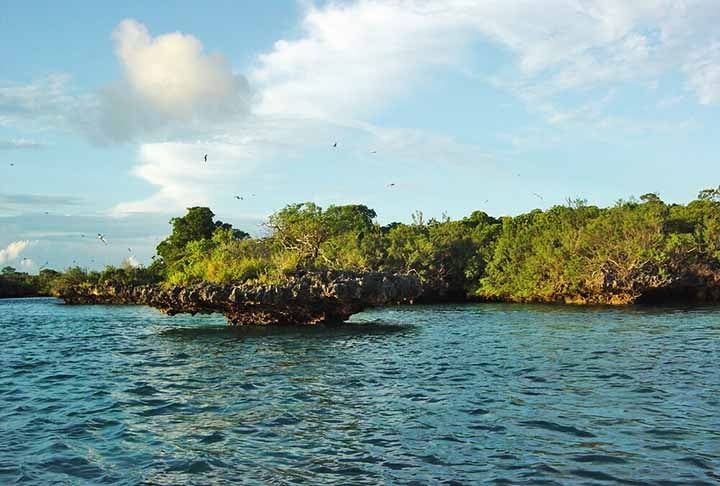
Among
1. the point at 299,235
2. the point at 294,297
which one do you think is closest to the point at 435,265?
the point at 299,235

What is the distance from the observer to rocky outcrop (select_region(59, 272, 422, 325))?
2933 cm

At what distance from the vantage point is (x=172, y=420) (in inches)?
490

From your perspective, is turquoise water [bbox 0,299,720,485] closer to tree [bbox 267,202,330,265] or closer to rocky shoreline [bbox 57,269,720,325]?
rocky shoreline [bbox 57,269,720,325]

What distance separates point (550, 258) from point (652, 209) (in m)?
10.2

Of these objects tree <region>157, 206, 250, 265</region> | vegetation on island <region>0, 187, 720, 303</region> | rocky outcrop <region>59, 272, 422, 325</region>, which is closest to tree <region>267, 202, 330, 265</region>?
vegetation on island <region>0, 187, 720, 303</region>

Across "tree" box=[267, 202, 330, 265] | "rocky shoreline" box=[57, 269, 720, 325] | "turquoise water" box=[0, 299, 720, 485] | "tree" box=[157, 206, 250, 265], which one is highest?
"tree" box=[157, 206, 250, 265]

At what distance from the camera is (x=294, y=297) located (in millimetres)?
29359

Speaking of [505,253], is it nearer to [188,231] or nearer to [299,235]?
[299,235]

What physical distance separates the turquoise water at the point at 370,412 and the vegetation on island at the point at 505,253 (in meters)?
12.4

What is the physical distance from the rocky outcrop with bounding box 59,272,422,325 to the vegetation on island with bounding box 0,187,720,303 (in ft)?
5.28

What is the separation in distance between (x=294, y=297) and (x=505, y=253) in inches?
1444

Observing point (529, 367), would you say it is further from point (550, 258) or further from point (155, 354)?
point (550, 258)

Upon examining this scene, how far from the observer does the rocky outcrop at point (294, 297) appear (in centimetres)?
2933

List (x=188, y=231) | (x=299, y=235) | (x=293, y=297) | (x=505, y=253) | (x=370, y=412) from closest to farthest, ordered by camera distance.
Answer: (x=370, y=412) < (x=293, y=297) < (x=299, y=235) < (x=505, y=253) < (x=188, y=231)
